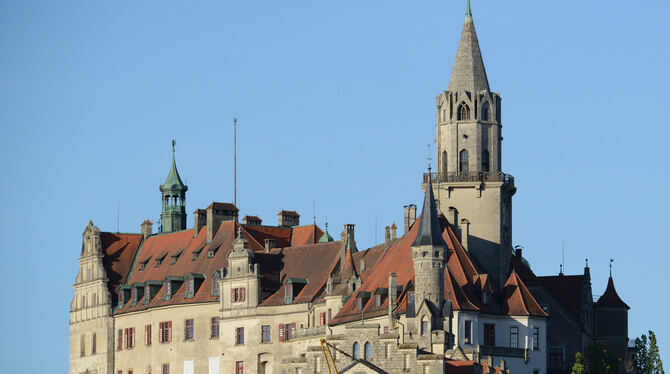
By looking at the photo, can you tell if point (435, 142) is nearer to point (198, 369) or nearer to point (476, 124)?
point (476, 124)

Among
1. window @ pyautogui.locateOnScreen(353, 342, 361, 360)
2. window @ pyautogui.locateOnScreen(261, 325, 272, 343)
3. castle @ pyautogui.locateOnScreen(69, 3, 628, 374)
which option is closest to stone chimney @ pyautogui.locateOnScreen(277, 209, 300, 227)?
castle @ pyautogui.locateOnScreen(69, 3, 628, 374)

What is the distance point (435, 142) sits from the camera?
5620 inches

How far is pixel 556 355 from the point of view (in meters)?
139

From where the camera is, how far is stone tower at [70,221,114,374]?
15850 centimetres

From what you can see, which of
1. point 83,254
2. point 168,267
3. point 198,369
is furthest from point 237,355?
point 83,254

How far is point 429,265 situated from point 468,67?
22.9 m

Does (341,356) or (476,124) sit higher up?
(476,124)

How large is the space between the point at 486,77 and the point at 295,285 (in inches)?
803

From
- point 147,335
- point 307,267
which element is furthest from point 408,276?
point 147,335

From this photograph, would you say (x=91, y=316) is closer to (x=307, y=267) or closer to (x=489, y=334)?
(x=307, y=267)

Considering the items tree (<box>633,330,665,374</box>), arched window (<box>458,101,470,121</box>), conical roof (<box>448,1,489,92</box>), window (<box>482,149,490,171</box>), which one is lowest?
tree (<box>633,330,665,374</box>)

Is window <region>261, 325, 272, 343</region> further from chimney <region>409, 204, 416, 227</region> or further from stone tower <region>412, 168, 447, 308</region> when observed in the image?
stone tower <region>412, 168, 447, 308</region>

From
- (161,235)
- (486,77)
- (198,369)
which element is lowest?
(198,369)

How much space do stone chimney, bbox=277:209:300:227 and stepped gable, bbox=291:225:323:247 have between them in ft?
11.1
